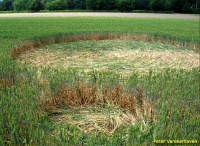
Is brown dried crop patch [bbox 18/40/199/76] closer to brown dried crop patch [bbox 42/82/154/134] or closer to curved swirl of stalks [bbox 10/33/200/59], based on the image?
curved swirl of stalks [bbox 10/33/200/59]

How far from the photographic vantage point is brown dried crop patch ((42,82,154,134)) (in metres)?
3.68

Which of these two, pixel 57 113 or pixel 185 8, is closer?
pixel 57 113

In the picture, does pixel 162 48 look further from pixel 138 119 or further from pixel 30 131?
pixel 30 131

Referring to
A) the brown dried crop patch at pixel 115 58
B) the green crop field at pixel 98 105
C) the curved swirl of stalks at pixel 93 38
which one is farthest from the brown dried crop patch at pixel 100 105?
the curved swirl of stalks at pixel 93 38

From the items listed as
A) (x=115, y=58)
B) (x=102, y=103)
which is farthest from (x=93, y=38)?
(x=102, y=103)

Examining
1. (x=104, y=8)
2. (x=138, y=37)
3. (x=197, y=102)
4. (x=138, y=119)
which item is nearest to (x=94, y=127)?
(x=138, y=119)

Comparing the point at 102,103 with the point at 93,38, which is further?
the point at 93,38

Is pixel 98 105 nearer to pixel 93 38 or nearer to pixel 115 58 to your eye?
pixel 115 58

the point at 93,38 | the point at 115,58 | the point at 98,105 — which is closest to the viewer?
the point at 98,105

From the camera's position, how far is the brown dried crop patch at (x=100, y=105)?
3681mm

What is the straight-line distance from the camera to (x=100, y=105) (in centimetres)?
440

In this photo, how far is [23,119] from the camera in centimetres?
330

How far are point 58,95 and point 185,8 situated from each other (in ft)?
166

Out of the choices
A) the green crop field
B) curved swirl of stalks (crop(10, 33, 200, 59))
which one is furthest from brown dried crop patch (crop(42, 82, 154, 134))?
curved swirl of stalks (crop(10, 33, 200, 59))
